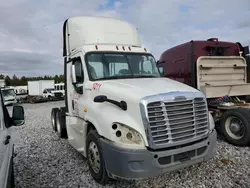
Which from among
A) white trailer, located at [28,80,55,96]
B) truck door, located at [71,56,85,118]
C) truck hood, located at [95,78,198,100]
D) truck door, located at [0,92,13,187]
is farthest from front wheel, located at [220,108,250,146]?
white trailer, located at [28,80,55,96]

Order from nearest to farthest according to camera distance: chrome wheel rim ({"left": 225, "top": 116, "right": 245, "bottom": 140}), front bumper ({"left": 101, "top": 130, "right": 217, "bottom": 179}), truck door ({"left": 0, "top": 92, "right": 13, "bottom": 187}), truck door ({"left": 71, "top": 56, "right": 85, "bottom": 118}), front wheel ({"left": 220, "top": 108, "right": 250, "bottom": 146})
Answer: truck door ({"left": 0, "top": 92, "right": 13, "bottom": 187}), front bumper ({"left": 101, "top": 130, "right": 217, "bottom": 179}), truck door ({"left": 71, "top": 56, "right": 85, "bottom": 118}), front wheel ({"left": 220, "top": 108, "right": 250, "bottom": 146}), chrome wheel rim ({"left": 225, "top": 116, "right": 245, "bottom": 140})

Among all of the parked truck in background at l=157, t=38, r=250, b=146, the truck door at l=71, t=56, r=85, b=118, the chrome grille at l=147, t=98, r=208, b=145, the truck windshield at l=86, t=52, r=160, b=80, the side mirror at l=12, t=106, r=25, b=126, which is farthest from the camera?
the parked truck in background at l=157, t=38, r=250, b=146

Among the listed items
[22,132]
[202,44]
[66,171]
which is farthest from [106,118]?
[22,132]

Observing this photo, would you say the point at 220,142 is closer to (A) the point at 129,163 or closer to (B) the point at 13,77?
(A) the point at 129,163

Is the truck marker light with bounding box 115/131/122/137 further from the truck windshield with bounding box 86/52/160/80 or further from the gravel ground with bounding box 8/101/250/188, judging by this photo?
the truck windshield with bounding box 86/52/160/80

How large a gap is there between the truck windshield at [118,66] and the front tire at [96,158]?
1280mm

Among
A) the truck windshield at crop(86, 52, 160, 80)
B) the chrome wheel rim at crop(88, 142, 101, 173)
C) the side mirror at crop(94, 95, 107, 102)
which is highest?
the truck windshield at crop(86, 52, 160, 80)

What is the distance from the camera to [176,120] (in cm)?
342

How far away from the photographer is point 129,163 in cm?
316

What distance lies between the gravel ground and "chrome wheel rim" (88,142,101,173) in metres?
0.32

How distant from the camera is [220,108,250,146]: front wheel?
544cm

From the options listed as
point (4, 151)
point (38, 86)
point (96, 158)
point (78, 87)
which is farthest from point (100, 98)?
point (38, 86)

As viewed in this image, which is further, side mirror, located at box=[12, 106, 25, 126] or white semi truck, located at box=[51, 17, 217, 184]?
white semi truck, located at box=[51, 17, 217, 184]

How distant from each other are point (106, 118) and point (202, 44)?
529cm
